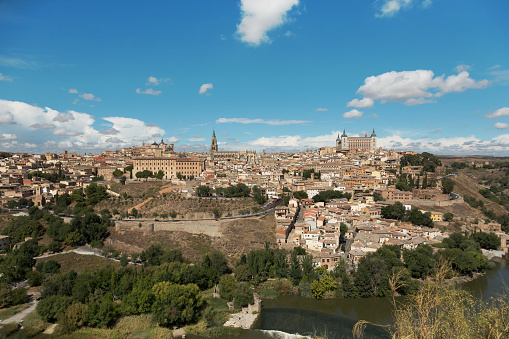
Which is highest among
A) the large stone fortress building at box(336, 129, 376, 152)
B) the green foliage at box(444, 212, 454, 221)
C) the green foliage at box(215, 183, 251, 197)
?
the large stone fortress building at box(336, 129, 376, 152)

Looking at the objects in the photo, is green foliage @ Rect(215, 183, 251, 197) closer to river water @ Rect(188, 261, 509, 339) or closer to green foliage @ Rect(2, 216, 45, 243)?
river water @ Rect(188, 261, 509, 339)

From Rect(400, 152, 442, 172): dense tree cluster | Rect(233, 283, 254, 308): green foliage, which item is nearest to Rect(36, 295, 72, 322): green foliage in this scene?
Rect(233, 283, 254, 308): green foliage

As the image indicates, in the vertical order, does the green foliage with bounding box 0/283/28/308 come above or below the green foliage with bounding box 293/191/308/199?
below

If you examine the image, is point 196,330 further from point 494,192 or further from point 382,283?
point 494,192

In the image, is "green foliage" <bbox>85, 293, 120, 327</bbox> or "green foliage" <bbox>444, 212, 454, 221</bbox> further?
"green foliage" <bbox>444, 212, 454, 221</bbox>

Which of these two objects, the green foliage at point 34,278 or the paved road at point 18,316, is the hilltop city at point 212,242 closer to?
the green foliage at point 34,278

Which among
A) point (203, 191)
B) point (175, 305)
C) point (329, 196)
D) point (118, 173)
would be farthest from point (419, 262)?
point (118, 173)

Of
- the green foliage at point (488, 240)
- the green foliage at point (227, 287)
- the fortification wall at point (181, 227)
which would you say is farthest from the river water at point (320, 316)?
the fortification wall at point (181, 227)
